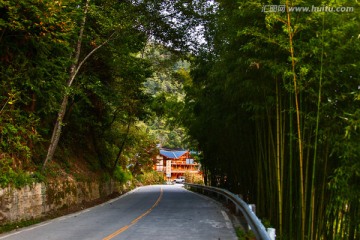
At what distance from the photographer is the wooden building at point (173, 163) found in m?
80.1

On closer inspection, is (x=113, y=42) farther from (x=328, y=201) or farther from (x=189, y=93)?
(x=328, y=201)

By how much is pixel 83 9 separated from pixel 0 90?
4482 millimetres

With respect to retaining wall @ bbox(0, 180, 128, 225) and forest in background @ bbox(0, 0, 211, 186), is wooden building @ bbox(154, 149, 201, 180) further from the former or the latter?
retaining wall @ bbox(0, 180, 128, 225)

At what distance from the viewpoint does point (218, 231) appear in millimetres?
8727

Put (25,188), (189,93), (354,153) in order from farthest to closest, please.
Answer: (189,93) → (25,188) → (354,153)

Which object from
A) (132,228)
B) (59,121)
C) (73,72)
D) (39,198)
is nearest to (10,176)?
(39,198)

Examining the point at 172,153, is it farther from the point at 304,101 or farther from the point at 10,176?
the point at 304,101

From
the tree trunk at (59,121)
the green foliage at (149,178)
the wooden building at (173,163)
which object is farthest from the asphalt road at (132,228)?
the wooden building at (173,163)

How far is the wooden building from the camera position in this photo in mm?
80062

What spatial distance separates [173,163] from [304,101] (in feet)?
245

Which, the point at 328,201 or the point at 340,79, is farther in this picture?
the point at 328,201

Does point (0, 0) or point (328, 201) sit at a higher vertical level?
point (0, 0)

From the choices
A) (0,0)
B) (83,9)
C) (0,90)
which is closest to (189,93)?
(83,9)

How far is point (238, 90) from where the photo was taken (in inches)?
366
